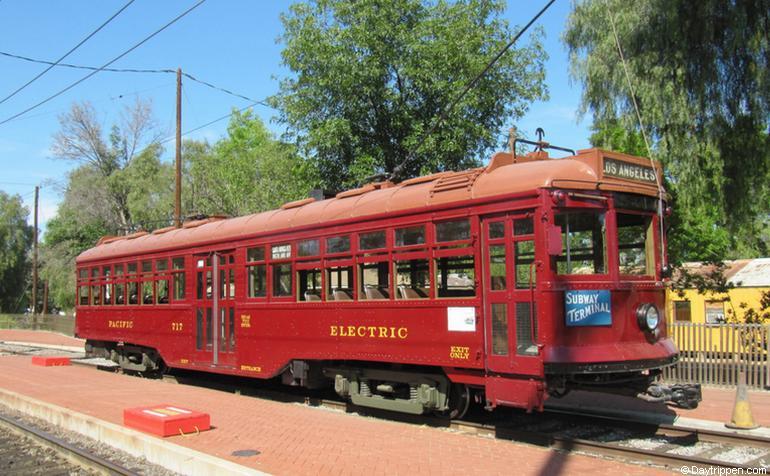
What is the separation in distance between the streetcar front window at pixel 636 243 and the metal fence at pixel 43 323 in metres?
34.5

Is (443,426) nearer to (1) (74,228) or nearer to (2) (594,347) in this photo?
(2) (594,347)

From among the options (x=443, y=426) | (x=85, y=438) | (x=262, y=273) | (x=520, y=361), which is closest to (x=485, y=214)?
(x=520, y=361)

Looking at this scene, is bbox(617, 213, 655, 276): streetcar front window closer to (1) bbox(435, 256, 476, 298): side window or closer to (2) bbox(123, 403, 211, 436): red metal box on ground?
(1) bbox(435, 256, 476, 298): side window

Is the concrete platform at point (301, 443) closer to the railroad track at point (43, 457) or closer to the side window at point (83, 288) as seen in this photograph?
the railroad track at point (43, 457)

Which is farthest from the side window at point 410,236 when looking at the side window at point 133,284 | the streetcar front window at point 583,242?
the side window at point 133,284

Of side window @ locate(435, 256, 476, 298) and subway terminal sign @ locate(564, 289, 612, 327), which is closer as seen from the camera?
subway terminal sign @ locate(564, 289, 612, 327)

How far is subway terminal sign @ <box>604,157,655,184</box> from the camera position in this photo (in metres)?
8.06

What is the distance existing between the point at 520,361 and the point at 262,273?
5.42 meters

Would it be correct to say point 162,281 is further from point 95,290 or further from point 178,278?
point 95,290

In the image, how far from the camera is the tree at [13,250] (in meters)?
56.5

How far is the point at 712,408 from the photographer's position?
10.2 metres

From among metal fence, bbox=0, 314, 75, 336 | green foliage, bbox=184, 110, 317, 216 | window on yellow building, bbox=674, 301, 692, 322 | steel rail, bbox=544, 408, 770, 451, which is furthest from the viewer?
metal fence, bbox=0, 314, 75, 336

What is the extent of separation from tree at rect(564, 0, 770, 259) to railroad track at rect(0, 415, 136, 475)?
41.8ft

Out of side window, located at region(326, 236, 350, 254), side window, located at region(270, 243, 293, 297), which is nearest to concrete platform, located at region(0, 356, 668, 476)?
side window, located at region(270, 243, 293, 297)
